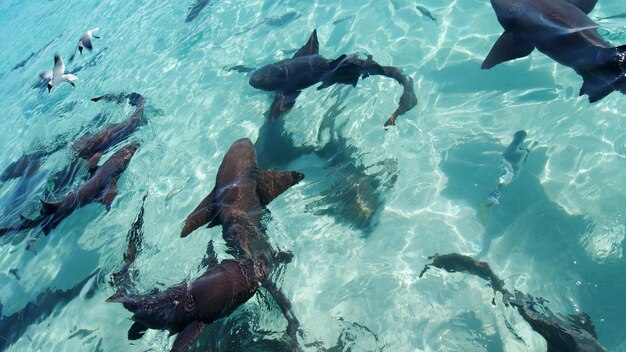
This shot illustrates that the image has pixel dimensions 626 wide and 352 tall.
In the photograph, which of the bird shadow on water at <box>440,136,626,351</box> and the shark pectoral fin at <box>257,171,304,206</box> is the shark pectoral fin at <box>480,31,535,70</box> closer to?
the bird shadow on water at <box>440,136,626,351</box>

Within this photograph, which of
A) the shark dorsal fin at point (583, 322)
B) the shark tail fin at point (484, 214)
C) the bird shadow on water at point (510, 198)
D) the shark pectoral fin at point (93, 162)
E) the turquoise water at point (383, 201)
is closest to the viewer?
the shark dorsal fin at point (583, 322)

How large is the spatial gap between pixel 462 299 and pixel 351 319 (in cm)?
132

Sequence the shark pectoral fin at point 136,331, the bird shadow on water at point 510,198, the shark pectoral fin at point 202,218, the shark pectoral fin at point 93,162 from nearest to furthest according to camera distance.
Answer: the shark pectoral fin at point 136,331 < the bird shadow on water at point 510,198 < the shark pectoral fin at point 202,218 < the shark pectoral fin at point 93,162

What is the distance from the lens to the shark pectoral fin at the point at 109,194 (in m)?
6.76

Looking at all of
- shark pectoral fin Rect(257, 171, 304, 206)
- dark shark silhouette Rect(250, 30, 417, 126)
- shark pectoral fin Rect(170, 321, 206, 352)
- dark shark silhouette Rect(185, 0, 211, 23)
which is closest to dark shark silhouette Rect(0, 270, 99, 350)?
shark pectoral fin Rect(170, 321, 206, 352)

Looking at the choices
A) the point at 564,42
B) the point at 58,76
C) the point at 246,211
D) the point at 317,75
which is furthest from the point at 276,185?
the point at 58,76

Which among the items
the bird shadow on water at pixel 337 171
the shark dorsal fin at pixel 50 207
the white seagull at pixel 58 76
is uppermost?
the white seagull at pixel 58 76

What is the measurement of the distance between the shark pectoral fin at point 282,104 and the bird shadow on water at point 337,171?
27cm

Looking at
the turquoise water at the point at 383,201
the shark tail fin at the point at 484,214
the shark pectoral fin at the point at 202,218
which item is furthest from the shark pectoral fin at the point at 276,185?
the shark tail fin at the point at 484,214

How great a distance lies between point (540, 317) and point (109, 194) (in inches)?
255

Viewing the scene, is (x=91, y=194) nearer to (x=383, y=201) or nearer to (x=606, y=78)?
(x=383, y=201)

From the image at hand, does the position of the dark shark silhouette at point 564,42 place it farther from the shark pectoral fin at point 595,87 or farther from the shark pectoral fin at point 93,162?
the shark pectoral fin at point 93,162

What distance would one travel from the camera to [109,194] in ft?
22.3

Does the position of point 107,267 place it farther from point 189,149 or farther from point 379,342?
point 379,342
